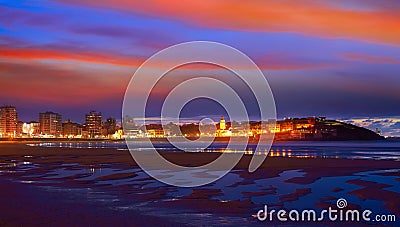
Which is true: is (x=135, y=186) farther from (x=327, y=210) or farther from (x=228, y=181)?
(x=327, y=210)

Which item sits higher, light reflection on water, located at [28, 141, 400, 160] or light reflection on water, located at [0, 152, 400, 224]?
light reflection on water, located at [0, 152, 400, 224]

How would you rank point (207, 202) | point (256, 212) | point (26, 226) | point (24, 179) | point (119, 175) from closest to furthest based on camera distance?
point (26, 226), point (256, 212), point (207, 202), point (24, 179), point (119, 175)

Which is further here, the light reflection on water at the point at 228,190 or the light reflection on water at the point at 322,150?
the light reflection on water at the point at 322,150

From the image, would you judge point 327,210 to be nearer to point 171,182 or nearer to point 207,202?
point 207,202

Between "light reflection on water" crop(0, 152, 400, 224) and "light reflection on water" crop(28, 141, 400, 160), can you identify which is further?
"light reflection on water" crop(28, 141, 400, 160)

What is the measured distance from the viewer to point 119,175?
25.7 meters

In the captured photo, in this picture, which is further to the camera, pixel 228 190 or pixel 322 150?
pixel 322 150

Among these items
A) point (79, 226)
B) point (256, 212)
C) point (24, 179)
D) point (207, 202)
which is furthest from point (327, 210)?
point (24, 179)

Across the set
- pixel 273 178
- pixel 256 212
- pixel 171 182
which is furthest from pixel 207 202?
pixel 273 178

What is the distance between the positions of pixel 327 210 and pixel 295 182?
798cm

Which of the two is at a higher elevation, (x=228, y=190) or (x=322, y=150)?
(x=228, y=190)

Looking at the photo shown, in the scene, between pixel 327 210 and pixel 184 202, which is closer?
pixel 327 210

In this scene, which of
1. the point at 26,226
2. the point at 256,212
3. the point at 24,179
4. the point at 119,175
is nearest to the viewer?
the point at 26,226

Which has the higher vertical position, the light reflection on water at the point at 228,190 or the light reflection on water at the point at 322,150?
the light reflection on water at the point at 228,190
